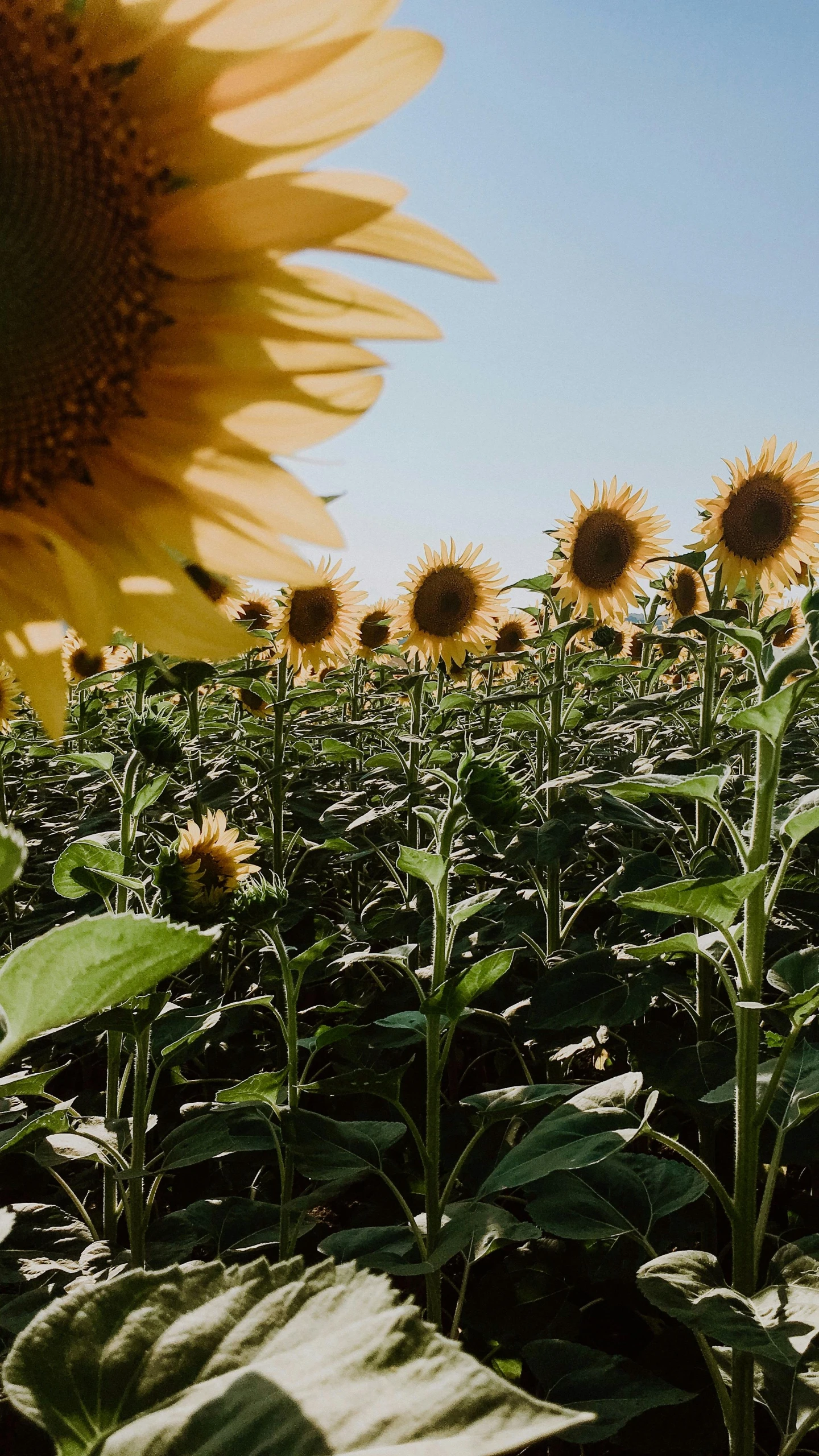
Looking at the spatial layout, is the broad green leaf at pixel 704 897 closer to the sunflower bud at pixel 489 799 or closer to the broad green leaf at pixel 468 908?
the broad green leaf at pixel 468 908

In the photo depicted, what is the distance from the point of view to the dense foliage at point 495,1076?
1.56m

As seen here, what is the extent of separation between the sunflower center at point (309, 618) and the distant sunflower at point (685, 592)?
6.38 ft

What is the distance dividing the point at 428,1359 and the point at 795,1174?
2.71 meters

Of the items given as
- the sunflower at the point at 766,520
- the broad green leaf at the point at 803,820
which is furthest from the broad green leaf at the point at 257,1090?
the sunflower at the point at 766,520

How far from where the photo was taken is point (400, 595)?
19.6ft

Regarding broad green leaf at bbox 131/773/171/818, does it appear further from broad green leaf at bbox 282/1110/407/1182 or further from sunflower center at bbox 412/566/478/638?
sunflower center at bbox 412/566/478/638

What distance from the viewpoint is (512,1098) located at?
5.94 feet

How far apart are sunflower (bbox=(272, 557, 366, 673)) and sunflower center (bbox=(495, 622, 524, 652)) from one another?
2095mm

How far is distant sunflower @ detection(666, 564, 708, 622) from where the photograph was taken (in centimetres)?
538

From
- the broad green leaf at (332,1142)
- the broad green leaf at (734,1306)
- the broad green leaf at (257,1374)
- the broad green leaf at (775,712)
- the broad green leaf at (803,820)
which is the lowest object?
the broad green leaf at (734,1306)

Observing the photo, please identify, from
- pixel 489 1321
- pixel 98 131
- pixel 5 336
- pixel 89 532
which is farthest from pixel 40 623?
pixel 489 1321

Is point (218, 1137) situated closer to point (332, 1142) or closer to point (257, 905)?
point (332, 1142)

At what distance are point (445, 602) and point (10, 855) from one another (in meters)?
5.31

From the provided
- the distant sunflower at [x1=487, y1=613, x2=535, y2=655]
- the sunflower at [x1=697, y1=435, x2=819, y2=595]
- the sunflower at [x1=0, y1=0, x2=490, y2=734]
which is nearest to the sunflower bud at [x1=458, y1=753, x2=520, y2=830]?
the sunflower at [x1=0, y1=0, x2=490, y2=734]
